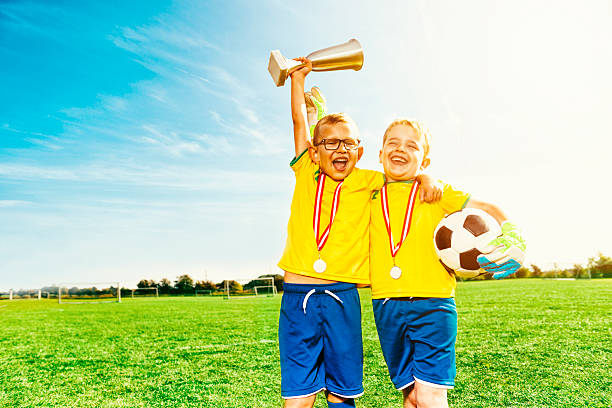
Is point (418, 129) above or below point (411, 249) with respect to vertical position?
above

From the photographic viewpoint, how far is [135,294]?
119 feet

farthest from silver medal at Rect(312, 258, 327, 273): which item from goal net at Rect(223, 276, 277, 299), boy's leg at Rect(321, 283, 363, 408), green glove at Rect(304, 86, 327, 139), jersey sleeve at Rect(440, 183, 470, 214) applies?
goal net at Rect(223, 276, 277, 299)

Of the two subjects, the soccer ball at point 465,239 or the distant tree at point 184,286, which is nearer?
the soccer ball at point 465,239

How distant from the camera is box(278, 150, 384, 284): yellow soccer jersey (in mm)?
2658

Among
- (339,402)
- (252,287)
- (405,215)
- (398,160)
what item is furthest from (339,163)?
(252,287)

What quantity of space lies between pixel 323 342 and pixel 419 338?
546 mm

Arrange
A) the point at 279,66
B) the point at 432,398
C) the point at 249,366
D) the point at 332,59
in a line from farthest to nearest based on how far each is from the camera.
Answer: the point at 249,366
the point at 332,59
the point at 279,66
the point at 432,398

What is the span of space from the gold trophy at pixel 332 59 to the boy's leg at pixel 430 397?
6.89 ft

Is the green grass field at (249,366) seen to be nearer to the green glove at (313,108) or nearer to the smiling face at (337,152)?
the smiling face at (337,152)

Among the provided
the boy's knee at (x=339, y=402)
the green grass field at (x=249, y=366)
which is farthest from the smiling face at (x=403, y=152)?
the green grass field at (x=249, y=366)

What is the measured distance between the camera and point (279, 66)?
3.03 metres

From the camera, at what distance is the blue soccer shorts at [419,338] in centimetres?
257

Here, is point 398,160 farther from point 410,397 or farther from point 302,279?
point 410,397

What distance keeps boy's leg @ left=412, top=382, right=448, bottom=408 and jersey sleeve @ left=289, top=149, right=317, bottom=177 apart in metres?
1.41
